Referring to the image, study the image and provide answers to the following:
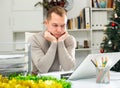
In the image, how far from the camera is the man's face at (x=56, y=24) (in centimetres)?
195

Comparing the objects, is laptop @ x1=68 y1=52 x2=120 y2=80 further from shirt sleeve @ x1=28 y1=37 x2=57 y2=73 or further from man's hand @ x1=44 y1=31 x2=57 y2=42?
man's hand @ x1=44 y1=31 x2=57 y2=42

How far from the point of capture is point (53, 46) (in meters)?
1.96

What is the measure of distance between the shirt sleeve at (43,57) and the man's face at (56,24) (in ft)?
0.38

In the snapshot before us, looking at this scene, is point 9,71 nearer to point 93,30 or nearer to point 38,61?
point 38,61

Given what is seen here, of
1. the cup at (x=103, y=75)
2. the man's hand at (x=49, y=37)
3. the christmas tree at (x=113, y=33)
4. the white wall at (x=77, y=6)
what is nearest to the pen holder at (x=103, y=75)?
the cup at (x=103, y=75)

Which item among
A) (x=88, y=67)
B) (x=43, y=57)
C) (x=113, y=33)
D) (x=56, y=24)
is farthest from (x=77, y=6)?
(x=88, y=67)

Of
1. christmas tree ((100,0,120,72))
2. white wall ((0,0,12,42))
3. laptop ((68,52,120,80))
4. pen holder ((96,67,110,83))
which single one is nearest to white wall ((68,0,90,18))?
christmas tree ((100,0,120,72))

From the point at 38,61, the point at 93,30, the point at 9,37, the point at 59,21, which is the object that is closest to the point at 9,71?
the point at 38,61

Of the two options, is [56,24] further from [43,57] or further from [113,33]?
[113,33]

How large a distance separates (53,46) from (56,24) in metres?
0.18

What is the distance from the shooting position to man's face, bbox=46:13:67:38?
1954mm

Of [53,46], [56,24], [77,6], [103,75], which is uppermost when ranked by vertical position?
[77,6]

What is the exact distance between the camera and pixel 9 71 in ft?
3.87

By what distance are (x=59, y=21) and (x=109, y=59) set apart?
694 mm
